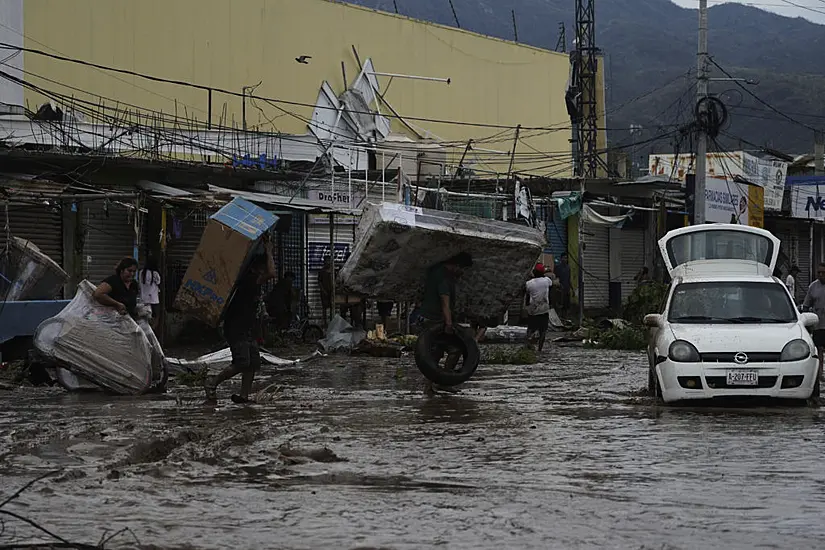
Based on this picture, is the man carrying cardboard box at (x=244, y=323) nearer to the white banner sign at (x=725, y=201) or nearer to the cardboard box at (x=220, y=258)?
the cardboard box at (x=220, y=258)

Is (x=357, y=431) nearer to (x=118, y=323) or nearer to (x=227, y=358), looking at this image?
(x=118, y=323)

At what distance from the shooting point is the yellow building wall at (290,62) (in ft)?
117

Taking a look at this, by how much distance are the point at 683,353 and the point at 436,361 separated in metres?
3.25

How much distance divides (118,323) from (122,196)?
15.7 feet

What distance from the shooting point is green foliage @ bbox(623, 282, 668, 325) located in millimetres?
27047

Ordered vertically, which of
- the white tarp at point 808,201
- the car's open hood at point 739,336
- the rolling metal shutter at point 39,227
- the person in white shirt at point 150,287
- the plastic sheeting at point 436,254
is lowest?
the car's open hood at point 739,336

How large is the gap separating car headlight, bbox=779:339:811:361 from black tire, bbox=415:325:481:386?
371cm

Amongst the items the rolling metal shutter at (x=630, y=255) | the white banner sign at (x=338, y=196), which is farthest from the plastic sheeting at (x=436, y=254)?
the rolling metal shutter at (x=630, y=255)

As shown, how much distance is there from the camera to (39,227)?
2347 cm

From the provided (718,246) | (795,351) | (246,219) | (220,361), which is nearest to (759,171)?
(718,246)

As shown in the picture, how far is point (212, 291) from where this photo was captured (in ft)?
48.1

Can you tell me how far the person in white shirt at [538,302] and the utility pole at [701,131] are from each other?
8368 millimetres

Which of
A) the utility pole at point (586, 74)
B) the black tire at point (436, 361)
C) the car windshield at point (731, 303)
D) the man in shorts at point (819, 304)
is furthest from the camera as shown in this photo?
the utility pole at point (586, 74)

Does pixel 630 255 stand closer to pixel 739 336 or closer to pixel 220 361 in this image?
pixel 220 361
